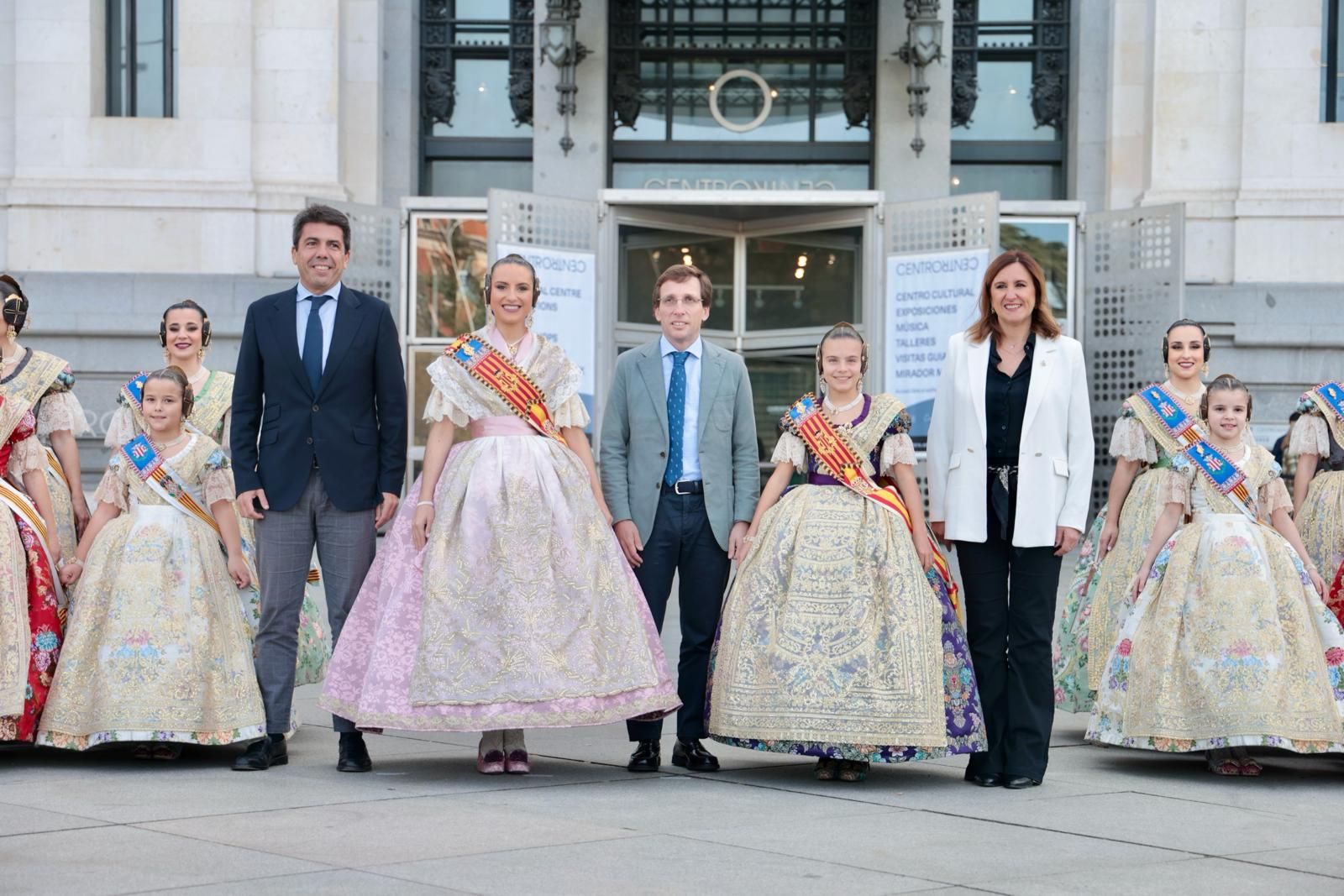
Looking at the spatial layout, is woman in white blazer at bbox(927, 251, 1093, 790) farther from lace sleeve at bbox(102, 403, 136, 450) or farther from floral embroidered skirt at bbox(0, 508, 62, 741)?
floral embroidered skirt at bbox(0, 508, 62, 741)

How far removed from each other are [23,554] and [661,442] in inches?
95.6

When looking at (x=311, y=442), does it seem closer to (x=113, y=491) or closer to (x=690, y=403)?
(x=113, y=491)

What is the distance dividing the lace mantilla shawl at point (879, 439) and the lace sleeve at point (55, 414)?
279 centimetres

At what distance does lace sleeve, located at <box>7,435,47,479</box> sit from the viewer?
696cm

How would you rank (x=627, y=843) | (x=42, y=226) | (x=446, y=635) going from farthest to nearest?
(x=42, y=226) < (x=446, y=635) < (x=627, y=843)

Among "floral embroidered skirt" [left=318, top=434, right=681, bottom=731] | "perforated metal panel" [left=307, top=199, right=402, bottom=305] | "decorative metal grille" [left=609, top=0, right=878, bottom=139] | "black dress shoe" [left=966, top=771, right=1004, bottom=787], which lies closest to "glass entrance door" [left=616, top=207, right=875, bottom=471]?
"decorative metal grille" [left=609, top=0, right=878, bottom=139]

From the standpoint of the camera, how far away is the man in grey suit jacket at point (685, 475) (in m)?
6.62

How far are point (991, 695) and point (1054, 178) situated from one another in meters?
11.6

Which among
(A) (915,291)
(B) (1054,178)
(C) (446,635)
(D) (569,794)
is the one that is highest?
(B) (1054,178)

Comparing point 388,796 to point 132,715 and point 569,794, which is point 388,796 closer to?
point 569,794

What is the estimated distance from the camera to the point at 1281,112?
1535 centimetres

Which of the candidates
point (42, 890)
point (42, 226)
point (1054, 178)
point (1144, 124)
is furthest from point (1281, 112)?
point (42, 890)

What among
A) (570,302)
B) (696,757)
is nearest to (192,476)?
(696,757)

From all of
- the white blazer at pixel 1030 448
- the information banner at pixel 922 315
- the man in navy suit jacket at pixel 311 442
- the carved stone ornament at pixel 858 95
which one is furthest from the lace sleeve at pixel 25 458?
the carved stone ornament at pixel 858 95
